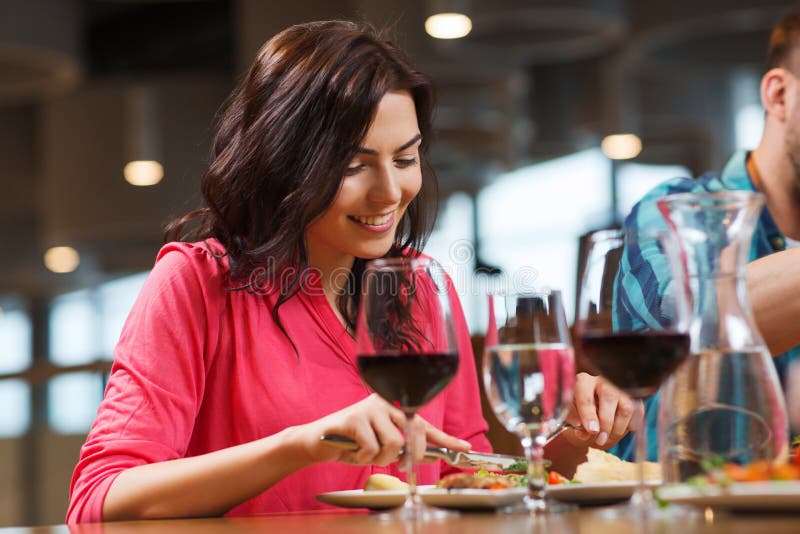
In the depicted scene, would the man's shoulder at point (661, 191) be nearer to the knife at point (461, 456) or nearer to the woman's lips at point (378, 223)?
the woman's lips at point (378, 223)

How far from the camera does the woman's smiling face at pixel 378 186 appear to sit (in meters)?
1.88

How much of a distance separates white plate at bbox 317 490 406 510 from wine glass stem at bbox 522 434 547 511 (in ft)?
0.55

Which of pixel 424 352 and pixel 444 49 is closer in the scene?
pixel 424 352

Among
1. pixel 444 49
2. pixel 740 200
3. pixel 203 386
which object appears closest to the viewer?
pixel 740 200

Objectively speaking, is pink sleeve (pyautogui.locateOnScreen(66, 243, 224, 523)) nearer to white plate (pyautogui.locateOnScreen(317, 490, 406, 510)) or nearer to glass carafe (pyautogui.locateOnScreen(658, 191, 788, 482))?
white plate (pyautogui.locateOnScreen(317, 490, 406, 510))

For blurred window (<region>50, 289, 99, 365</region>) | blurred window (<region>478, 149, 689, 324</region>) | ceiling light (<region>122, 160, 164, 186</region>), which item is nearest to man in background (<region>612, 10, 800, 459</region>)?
ceiling light (<region>122, 160, 164, 186</region>)

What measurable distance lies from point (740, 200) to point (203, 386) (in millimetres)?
985

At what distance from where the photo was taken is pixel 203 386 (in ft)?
5.90

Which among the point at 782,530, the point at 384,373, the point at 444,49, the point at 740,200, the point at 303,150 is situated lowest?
the point at 782,530

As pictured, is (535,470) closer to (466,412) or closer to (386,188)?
(386,188)

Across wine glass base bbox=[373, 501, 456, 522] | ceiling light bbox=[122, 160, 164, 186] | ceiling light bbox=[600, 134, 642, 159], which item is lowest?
wine glass base bbox=[373, 501, 456, 522]

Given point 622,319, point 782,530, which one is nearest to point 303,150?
point 622,319

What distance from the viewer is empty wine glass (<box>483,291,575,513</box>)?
112cm

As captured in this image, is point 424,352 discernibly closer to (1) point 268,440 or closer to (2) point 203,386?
(1) point 268,440
